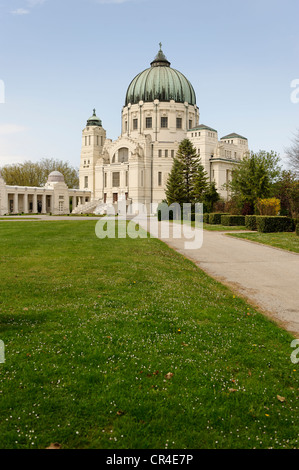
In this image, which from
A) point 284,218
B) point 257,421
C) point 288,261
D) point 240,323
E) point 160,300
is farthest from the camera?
point 284,218

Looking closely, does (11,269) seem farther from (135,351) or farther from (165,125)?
(165,125)

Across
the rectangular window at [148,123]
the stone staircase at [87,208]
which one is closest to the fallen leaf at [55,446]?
the stone staircase at [87,208]

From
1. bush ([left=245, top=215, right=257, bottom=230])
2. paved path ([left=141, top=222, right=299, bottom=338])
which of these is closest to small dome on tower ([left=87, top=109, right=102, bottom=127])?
bush ([left=245, top=215, right=257, bottom=230])

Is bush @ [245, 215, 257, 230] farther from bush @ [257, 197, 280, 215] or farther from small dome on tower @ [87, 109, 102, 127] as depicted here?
small dome on tower @ [87, 109, 102, 127]

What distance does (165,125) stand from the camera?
274 ft

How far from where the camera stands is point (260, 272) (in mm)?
12141

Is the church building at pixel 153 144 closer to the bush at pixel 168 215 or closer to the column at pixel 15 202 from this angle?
the column at pixel 15 202

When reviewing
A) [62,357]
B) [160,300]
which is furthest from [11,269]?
[62,357]

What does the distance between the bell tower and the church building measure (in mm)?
346

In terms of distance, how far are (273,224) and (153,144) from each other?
191 ft

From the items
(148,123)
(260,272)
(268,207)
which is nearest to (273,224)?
(268,207)

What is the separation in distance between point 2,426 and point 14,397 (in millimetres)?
459

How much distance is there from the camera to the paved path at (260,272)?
8.11 meters

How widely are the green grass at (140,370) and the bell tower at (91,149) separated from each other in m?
84.5
